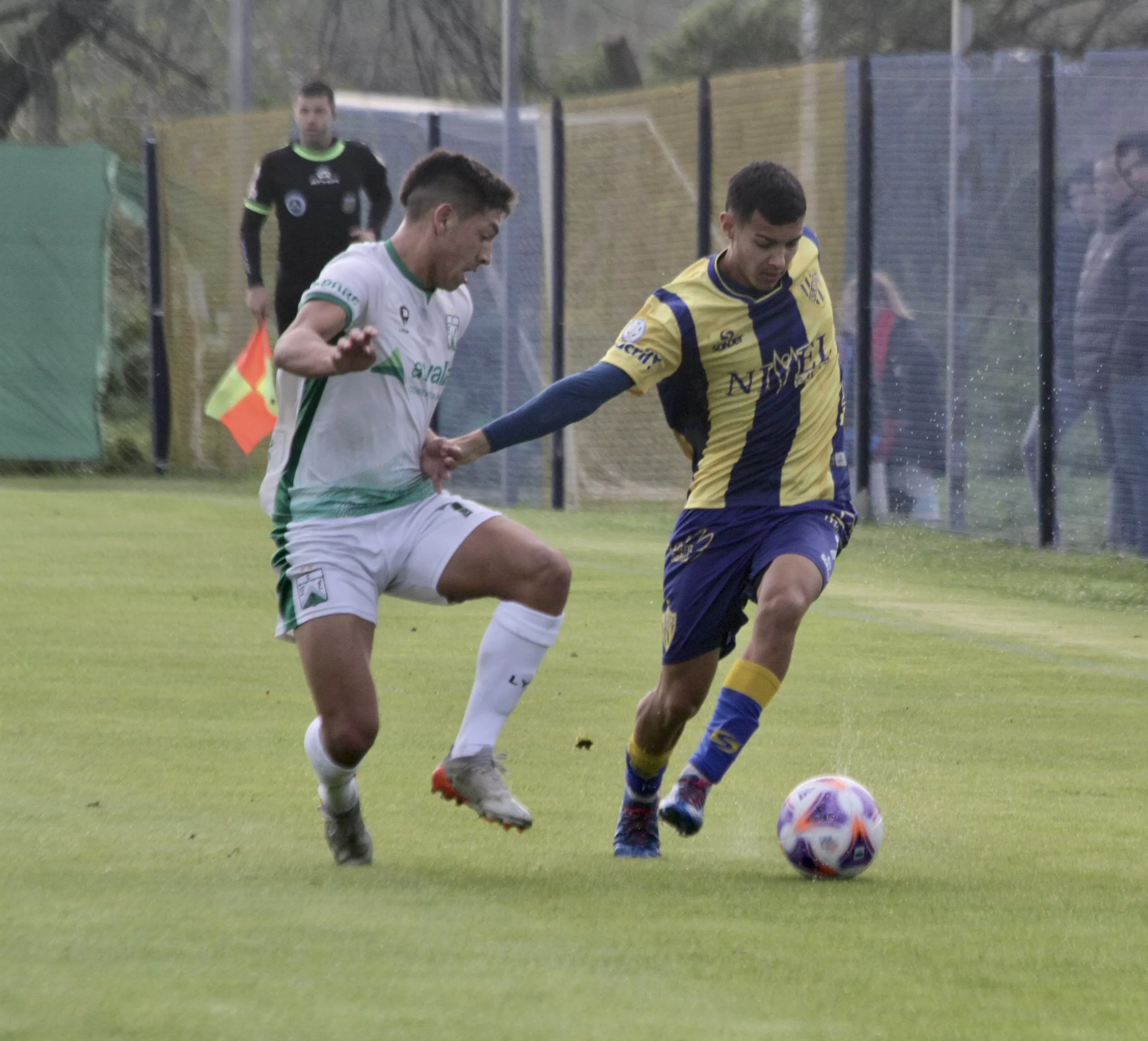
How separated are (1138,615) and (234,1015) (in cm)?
801

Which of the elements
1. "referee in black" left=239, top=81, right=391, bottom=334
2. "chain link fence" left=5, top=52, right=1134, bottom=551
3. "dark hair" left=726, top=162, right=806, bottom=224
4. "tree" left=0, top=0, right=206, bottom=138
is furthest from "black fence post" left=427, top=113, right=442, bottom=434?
"dark hair" left=726, top=162, right=806, bottom=224

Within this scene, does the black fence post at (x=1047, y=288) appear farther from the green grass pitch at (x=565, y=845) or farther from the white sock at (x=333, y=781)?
the white sock at (x=333, y=781)

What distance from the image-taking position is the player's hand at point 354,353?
531 cm

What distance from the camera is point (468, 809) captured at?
6699 mm

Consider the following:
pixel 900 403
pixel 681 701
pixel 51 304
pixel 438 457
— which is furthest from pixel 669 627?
pixel 51 304

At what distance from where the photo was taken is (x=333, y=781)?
18.6ft

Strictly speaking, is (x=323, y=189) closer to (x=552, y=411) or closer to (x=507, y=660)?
(x=552, y=411)

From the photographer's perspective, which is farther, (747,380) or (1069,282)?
(1069,282)

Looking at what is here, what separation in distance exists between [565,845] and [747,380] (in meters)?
1.35

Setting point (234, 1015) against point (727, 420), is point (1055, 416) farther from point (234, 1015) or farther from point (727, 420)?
point (234, 1015)

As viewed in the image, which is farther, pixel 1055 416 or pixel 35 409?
pixel 35 409

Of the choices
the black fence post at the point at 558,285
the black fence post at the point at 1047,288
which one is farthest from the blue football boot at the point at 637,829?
the black fence post at the point at 558,285

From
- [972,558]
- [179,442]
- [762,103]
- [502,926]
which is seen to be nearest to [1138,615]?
[972,558]

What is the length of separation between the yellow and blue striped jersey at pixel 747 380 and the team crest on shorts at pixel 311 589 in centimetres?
100
